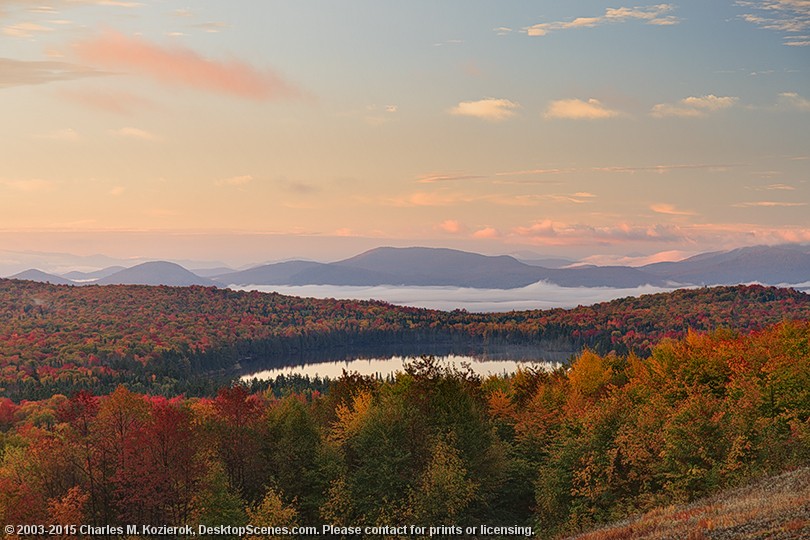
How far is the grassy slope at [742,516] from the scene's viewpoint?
26.7m

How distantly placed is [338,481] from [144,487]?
48.2 ft

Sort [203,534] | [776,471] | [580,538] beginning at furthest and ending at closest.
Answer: [203,534], [776,471], [580,538]

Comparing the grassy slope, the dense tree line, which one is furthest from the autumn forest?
the grassy slope

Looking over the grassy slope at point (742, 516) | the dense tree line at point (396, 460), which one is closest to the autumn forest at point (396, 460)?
the dense tree line at point (396, 460)

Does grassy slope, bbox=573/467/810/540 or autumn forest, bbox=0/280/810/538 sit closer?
grassy slope, bbox=573/467/810/540

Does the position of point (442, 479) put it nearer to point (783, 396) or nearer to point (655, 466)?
point (655, 466)

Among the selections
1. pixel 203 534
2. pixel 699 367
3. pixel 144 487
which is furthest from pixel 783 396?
pixel 144 487

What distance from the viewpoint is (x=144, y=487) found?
51219 mm

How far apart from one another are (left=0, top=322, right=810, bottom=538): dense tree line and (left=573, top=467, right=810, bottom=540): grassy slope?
244 inches

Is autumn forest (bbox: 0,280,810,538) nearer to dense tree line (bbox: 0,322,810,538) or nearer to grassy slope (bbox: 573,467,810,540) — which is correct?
dense tree line (bbox: 0,322,810,538)

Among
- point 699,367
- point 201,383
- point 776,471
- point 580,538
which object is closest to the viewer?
point 580,538

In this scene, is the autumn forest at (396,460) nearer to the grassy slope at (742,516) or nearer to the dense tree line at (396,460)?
the dense tree line at (396,460)

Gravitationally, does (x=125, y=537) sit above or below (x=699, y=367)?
below

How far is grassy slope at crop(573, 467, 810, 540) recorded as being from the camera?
2673 centimetres
